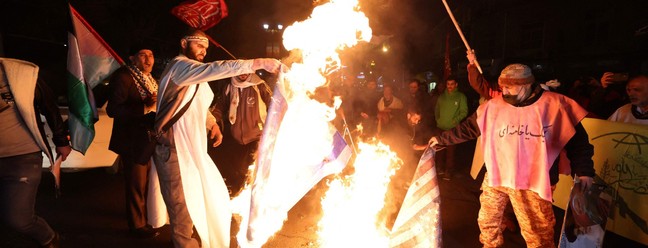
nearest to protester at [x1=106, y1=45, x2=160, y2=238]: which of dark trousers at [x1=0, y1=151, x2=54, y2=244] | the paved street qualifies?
the paved street

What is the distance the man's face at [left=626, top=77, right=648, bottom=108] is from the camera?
423 cm

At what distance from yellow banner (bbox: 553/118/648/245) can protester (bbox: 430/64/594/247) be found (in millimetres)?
842

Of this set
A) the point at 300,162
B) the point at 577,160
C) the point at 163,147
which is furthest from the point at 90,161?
the point at 577,160

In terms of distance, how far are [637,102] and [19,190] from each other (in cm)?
639

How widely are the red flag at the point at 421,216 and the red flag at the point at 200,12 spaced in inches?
110

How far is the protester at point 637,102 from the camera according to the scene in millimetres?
4254

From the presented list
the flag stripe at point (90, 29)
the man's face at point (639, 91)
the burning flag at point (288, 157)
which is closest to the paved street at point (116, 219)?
the burning flag at point (288, 157)

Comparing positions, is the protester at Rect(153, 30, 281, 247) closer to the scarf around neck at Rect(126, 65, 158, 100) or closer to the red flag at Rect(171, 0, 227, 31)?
the red flag at Rect(171, 0, 227, 31)

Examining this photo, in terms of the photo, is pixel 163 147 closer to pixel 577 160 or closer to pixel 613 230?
pixel 577 160

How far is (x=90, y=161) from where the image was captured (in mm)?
7066

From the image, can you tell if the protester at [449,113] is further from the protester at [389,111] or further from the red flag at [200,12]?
the red flag at [200,12]

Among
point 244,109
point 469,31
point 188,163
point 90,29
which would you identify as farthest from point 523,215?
point 469,31

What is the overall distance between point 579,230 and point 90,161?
24.8ft

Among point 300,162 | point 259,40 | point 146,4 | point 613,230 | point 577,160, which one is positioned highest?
point 146,4
